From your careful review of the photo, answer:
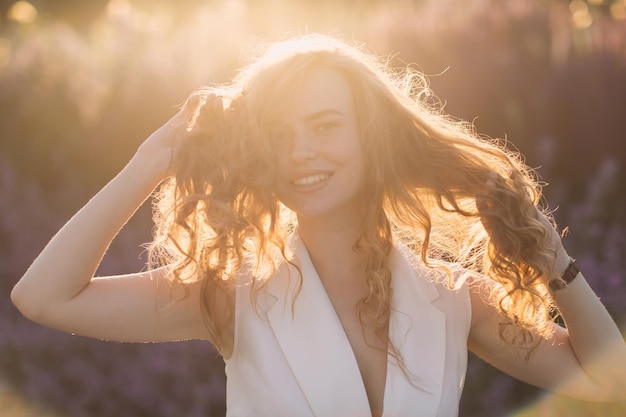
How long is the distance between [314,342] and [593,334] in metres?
0.85

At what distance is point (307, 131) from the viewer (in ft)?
10.1

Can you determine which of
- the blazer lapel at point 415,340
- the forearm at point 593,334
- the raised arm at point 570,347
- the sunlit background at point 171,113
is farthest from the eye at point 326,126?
the sunlit background at point 171,113

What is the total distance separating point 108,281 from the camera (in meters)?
2.98

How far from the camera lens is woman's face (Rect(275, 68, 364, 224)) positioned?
3.06 metres

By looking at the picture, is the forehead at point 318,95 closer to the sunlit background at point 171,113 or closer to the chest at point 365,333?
the chest at point 365,333

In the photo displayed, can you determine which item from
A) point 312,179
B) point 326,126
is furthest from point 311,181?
point 326,126

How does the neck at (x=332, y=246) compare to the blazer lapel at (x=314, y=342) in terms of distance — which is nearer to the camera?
the blazer lapel at (x=314, y=342)

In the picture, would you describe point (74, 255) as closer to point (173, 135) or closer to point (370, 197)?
point (173, 135)

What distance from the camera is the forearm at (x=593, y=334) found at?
3.16 m

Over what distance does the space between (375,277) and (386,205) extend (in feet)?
0.79

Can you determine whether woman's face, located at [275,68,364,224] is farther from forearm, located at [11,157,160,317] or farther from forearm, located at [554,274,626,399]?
forearm, located at [554,274,626,399]

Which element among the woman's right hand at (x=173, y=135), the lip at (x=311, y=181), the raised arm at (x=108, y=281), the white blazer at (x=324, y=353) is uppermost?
the woman's right hand at (x=173, y=135)

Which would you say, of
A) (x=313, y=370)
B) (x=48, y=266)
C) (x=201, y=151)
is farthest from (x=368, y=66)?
(x=48, y=266)

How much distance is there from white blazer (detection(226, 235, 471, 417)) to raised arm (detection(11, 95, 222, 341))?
223mm
